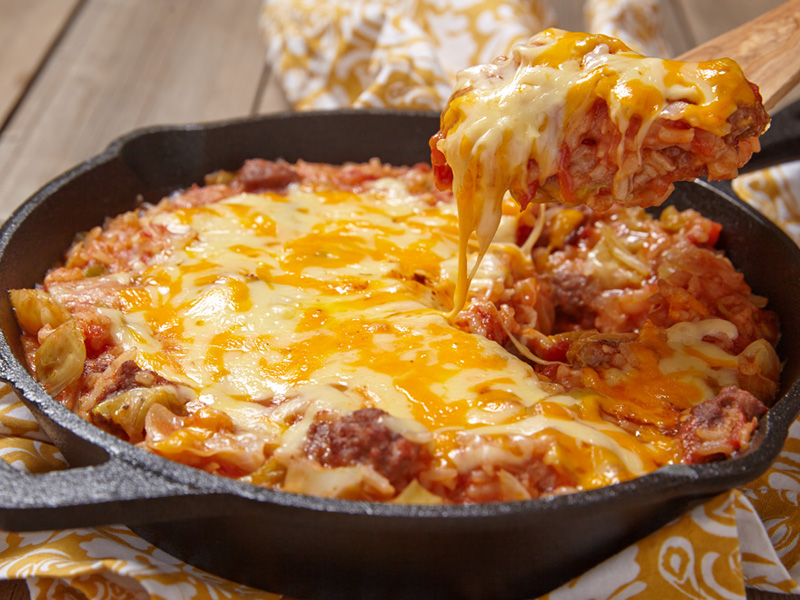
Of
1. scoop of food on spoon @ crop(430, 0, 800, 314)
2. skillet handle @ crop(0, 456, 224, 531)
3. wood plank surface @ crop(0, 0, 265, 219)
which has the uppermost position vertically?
scoop of food on spoon @ crop(430, 0, 800, 314)

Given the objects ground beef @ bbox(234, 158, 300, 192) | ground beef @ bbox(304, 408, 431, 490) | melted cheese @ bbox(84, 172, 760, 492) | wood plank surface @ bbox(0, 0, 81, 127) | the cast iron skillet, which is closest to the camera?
the cast iron skillet

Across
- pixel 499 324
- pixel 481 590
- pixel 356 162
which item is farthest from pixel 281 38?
pixel 481 590

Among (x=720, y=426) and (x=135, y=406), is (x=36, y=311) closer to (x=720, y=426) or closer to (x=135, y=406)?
(x=135, y=406)

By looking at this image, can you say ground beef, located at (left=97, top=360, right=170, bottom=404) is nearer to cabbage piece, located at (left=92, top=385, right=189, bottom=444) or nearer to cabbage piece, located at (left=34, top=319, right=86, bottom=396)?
cabbage piece, located at (left=92, top=385, right=189, bottom=444)

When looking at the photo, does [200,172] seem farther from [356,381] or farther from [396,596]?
[396,596]

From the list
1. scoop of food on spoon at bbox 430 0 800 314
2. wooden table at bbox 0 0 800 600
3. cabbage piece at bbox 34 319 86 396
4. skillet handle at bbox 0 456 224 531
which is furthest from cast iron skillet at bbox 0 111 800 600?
wooden table at bbox 0 0 800 600
